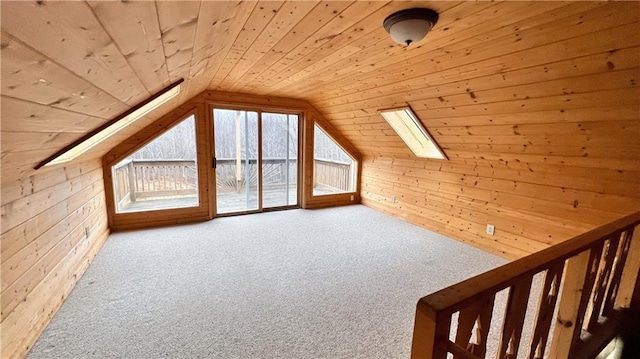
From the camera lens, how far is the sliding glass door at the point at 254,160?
14.4 feet

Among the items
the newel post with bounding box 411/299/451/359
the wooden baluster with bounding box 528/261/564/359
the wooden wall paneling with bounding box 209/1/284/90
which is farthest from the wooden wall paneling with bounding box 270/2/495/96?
the newel post with bounding box 411/299/451/359

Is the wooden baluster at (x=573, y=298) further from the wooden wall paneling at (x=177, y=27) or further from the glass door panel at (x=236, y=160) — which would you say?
the glass door panel at (x=236, y=160)

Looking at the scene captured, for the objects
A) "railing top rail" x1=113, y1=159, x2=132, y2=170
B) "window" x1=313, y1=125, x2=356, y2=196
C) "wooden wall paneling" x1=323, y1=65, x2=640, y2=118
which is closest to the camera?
"wooden wall paneling" x1=323, y1=65, x2=640, y2=118

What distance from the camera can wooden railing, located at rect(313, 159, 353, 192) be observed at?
5.55 meters

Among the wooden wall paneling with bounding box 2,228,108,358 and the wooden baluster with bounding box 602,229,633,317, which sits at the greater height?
the wooden baluster with bounding box 602,229,633,317

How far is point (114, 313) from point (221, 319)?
2.61 feet

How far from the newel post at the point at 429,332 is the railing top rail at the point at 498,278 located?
0.02 m

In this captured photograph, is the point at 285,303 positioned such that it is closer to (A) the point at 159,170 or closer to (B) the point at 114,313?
(B) the point at 114,313

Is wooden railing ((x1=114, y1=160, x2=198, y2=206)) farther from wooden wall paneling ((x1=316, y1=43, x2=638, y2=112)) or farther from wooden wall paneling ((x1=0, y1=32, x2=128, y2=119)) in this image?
wooden wall paneling ((x1=0, y1=32, x2=128, y2=119))

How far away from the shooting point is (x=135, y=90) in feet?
5.13

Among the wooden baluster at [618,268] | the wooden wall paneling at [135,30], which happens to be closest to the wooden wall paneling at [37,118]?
the wooden wall paneling at [135,30]

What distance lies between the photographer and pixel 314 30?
1.72 metres

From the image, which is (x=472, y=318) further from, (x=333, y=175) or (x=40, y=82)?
(x=333, y=175)

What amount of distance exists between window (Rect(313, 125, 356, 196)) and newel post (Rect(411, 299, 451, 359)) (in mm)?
4411
